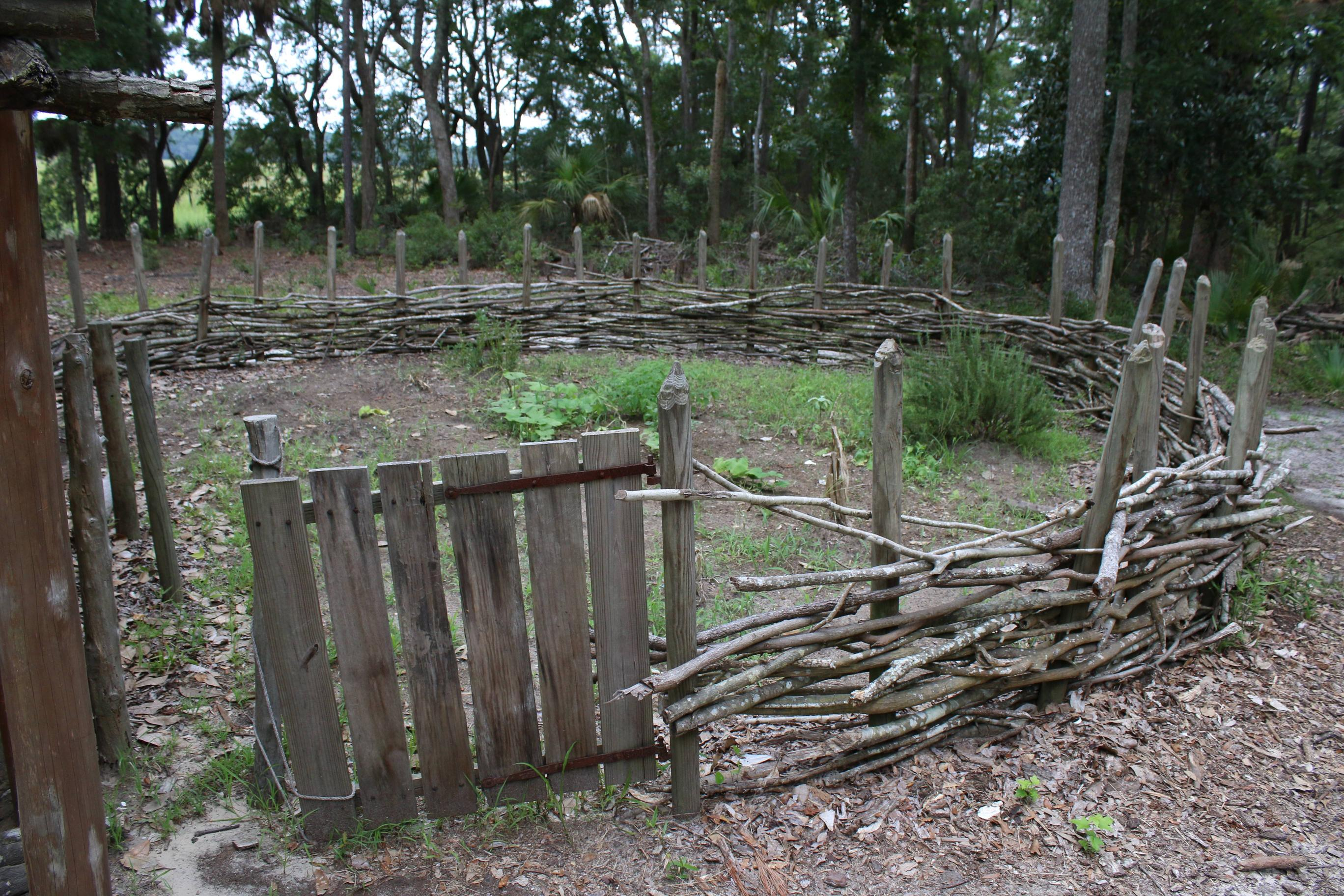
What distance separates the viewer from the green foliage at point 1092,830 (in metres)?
2.22

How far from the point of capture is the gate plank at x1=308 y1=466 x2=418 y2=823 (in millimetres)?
2074

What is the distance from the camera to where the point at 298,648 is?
214 centimetres

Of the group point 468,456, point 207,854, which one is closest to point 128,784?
point 207,854

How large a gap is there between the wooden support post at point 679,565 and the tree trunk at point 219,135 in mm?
17321

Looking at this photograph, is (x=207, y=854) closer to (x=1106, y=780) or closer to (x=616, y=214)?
(x=1106, y=780)

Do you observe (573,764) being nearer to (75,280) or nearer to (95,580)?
(95,580)

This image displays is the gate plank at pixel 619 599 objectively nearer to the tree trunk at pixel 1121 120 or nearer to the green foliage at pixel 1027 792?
the green foliage at pixel 1027 792

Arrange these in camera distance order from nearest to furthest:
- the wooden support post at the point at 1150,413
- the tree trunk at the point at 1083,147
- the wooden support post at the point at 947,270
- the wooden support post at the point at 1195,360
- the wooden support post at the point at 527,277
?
1. the wooden support post at the point at 1150,413
2. the wooden support post at the point at 1195,360
3. the wooden support post at the point at 947,270
4. the wooden support post at the point at 527,277
5. the tree trunk at the point at 1083,147

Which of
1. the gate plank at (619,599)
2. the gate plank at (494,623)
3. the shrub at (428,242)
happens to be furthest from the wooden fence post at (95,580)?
the shrub at (428,242)

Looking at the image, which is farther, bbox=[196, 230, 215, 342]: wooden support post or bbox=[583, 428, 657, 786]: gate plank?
bbox=[196, 230, 215, 342]: wooden support post

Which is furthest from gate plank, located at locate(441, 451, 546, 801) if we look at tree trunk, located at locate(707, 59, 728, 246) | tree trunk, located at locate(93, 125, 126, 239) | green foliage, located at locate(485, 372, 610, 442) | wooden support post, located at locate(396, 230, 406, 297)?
tree trunk, located at locate(93, 125, 126, 239)

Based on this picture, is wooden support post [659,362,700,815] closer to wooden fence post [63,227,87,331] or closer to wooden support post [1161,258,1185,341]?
wooden support post [1161,258,1185,341]

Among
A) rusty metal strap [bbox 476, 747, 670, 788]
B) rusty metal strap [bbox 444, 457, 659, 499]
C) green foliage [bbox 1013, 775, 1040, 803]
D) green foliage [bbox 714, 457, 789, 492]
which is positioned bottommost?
green foliage [bbox 1013, 775, 1040, 803]

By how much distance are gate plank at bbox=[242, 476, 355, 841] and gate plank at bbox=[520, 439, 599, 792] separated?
1.82 ft
